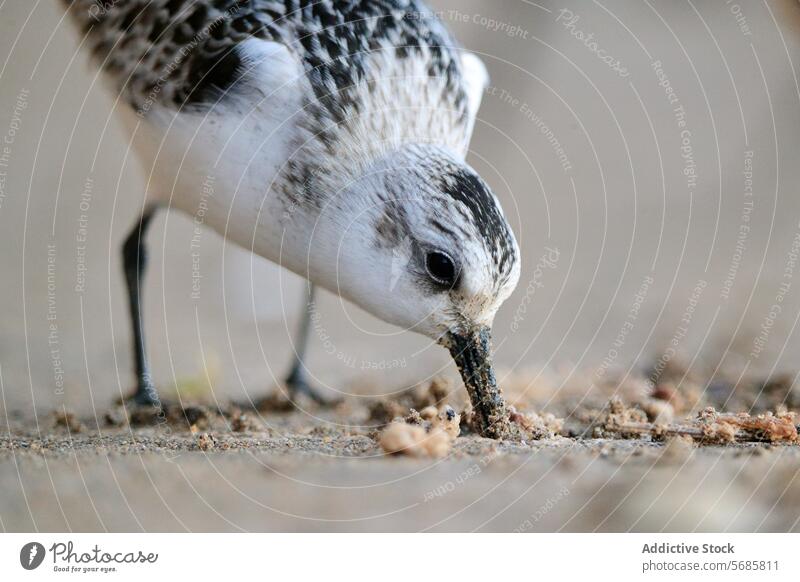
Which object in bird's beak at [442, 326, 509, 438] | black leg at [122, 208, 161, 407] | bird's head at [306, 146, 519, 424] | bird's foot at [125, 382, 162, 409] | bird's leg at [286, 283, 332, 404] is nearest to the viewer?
bird's head at [306, 146, 519, 424]

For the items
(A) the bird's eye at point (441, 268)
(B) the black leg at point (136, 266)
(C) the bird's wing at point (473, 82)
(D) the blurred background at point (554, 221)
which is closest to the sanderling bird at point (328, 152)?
(A) the bird's eye at point (441, 268)

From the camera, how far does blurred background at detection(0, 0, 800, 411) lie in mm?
2021

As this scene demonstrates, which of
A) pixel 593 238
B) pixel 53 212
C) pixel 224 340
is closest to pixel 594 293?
pixel 593 238

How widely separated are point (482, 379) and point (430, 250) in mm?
320

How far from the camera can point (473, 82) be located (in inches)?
80.4

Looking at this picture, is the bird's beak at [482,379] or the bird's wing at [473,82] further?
the bird's wing at [473,82]

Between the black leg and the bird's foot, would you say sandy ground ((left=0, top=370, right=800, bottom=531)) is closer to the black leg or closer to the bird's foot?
the bird's foot

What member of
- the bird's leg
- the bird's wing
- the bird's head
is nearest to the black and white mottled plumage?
the bird's head

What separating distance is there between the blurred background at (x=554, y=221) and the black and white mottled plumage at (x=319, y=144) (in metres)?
0.27

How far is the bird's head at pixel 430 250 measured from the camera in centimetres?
158

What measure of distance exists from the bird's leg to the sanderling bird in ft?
1.45

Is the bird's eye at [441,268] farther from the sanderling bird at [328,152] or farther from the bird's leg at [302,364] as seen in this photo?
the bird's leg at [302,364]

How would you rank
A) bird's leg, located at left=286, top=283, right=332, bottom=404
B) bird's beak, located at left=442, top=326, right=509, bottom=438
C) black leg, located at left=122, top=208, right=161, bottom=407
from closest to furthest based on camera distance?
bird's beak, located at left=442, top=326, right=509, bottom=438 → black leg, located at left=122, top=208, right=161, bottom=407 → bird's leg, located at left=286, top=283, right=332, bottom=404

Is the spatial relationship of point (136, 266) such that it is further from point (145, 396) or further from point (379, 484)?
point (379, 484)
